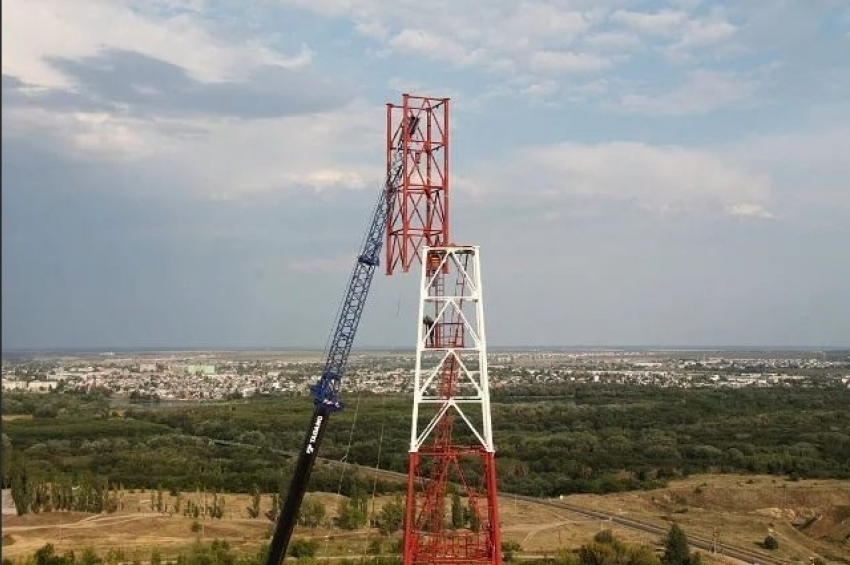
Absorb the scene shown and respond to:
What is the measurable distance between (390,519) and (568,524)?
25.1ft

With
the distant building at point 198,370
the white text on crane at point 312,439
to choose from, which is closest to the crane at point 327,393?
the white text on crane at point 312,439

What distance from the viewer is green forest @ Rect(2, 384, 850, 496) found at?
45.2 m

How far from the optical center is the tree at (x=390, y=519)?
34312mm

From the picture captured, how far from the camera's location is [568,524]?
120 ft

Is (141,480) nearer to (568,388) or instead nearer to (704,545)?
(704,545)

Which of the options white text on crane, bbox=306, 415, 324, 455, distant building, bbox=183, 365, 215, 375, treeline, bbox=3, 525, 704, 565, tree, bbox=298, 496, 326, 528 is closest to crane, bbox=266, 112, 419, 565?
white text on crane, bbox=306, 415, 324, 455

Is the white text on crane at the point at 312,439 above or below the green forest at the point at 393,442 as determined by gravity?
above

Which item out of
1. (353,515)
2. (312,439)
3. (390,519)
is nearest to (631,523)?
(390,519)

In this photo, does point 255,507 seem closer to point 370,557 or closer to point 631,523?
point 370,557

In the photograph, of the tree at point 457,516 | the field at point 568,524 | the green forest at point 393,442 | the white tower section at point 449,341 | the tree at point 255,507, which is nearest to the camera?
the white tower section at point 449,341

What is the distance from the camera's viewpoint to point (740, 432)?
65312mm

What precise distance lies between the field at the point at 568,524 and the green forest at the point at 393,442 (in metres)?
2.35

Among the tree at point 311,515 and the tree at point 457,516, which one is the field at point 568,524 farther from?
the tree at point 457,516

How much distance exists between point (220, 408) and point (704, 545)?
58779mm
